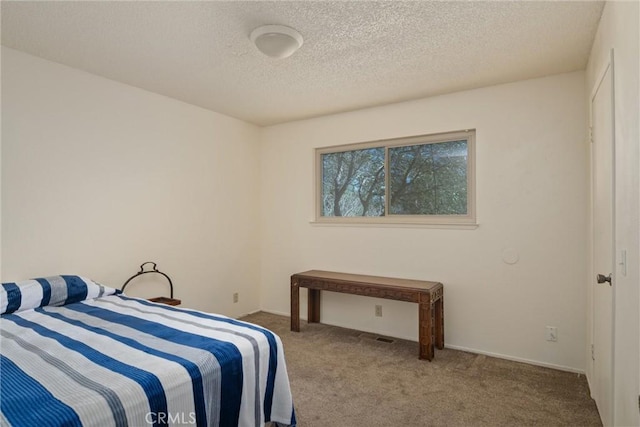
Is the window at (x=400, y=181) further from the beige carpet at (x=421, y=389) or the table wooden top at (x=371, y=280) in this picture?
the beige carpet at (x=421, y=389)

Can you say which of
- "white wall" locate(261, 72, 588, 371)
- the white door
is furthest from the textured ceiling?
the white door

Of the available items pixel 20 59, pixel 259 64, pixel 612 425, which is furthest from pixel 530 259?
pixel 20 59

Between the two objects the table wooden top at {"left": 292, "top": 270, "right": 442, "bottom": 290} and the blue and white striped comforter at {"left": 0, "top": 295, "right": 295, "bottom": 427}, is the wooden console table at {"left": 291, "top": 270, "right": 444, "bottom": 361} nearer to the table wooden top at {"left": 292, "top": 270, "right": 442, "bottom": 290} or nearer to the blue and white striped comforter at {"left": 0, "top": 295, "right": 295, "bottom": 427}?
the table wooden top at {"left": 292, "top": 270, "right": 442, "bottom": 290}

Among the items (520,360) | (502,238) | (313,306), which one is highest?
(502,238)

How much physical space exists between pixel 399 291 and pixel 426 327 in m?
0.37

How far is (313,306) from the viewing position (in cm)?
419

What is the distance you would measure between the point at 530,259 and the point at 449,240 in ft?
2.24

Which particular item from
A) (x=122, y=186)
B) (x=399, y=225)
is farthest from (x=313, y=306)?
(x=122, y=186)

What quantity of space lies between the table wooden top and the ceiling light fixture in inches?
85.3

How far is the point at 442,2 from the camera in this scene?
6.56 feet

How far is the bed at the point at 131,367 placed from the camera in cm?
127

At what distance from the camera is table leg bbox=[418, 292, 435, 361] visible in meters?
3.11

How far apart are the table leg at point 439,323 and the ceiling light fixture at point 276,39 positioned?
2.49 meters

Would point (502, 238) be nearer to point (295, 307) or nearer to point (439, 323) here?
point (439, 323)
